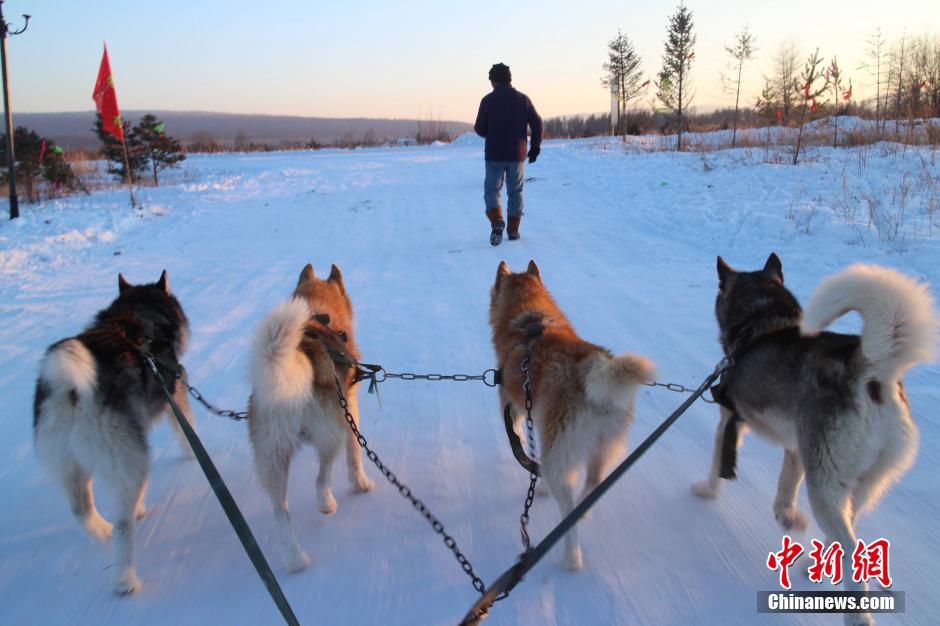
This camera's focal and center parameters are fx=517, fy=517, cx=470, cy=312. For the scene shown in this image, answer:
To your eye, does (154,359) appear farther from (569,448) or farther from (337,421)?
(569,448)

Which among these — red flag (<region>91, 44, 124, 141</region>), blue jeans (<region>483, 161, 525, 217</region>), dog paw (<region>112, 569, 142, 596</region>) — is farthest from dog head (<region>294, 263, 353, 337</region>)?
red flag (<region>91, 44, 124, 141</region>)

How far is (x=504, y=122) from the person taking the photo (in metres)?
8.81

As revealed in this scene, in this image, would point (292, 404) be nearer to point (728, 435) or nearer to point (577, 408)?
point (577, 408)

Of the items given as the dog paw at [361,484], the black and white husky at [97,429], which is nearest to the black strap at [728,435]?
the dog paw at [361,484]

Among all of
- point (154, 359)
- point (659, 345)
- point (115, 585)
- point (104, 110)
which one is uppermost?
point (104, 110)

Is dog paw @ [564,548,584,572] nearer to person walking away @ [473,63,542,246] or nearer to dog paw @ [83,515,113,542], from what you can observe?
dog paw @ [83,515,113,542]

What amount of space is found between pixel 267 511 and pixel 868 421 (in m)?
3.04

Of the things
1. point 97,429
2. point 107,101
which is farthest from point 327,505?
point 107,101

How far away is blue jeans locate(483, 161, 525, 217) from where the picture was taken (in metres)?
8.88

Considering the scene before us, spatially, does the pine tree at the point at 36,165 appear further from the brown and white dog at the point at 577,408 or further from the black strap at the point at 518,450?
the brown and white dog at the point at 577,408

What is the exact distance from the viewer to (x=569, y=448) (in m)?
2.48

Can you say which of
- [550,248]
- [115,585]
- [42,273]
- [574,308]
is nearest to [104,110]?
[42,273]

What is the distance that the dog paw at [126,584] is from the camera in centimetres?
246

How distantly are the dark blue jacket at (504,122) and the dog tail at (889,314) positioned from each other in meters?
7.26
